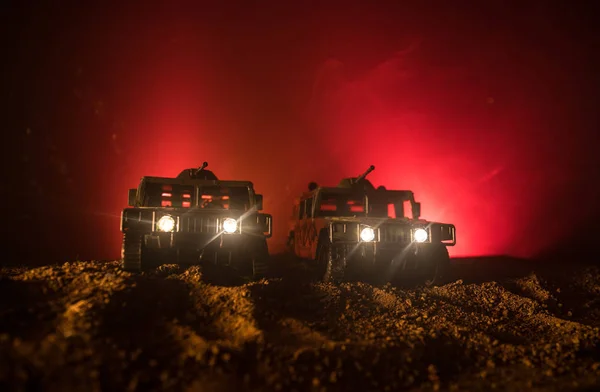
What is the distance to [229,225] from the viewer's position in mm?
5844

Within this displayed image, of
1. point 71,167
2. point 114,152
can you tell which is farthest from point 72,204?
point 114,152

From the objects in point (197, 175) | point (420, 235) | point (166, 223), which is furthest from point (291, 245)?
point (166, 223)

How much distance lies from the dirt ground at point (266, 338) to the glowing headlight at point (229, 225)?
76 centimetres

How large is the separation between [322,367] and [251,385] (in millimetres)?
616

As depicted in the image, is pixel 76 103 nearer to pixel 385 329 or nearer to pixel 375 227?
pixel 375 227

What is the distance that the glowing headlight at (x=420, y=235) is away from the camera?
20.9ft

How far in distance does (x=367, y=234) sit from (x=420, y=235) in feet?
2.84

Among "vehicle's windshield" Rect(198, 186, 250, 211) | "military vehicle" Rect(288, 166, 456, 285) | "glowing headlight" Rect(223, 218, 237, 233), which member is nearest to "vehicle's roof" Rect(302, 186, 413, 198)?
"military vehicle" Rect(288, 166, 456, 285)

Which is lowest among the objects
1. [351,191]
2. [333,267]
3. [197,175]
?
[333,267]

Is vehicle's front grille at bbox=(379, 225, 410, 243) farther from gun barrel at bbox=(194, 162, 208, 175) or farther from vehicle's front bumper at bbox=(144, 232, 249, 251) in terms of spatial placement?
gun barrel at bbox=(194, 162, 208, 175)

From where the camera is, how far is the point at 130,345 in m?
3.34

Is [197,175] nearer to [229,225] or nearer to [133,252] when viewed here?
[229,225]

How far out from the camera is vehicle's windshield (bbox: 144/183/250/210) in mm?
7094

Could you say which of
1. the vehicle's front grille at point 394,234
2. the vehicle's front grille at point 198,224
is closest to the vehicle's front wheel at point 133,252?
the vehicle's front grille at point 198,224
